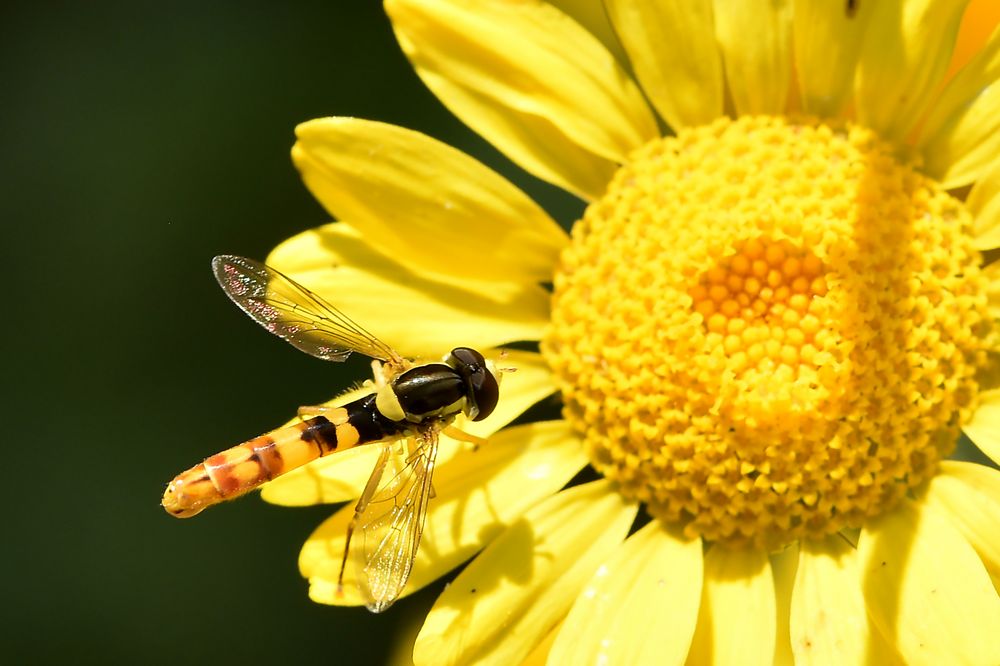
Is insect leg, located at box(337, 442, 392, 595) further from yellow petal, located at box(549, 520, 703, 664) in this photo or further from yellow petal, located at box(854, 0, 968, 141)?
yellow petal, located at box(854, 0, 968, 141)

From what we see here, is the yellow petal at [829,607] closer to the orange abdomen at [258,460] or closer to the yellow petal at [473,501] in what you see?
the yellow petal at [473,501]

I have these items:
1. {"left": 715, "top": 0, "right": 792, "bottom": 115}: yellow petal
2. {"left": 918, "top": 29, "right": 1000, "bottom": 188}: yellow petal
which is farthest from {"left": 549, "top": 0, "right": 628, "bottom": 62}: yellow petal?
{"left": 918, "top": 29, "right": 1000, "bottom": 188}: yellow petal

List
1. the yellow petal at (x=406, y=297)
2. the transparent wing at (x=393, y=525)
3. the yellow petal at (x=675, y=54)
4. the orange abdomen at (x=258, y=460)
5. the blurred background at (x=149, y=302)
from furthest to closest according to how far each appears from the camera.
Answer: the blurred background at (x=149, y=302)
the yellow petal at (x=406, y=297)
the yellow petal at (x=675, y=54)
the orange abdomen at (x=258, y=460)
the transparent wing at (x=393, y=525)

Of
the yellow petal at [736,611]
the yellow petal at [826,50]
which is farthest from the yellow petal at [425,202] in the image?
the yellow petal at [736,611]

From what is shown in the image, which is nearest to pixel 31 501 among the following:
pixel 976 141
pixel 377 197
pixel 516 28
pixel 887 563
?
pixel 377 197

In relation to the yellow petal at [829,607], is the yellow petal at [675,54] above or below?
above

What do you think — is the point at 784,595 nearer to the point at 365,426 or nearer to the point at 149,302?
the point at 365,426
